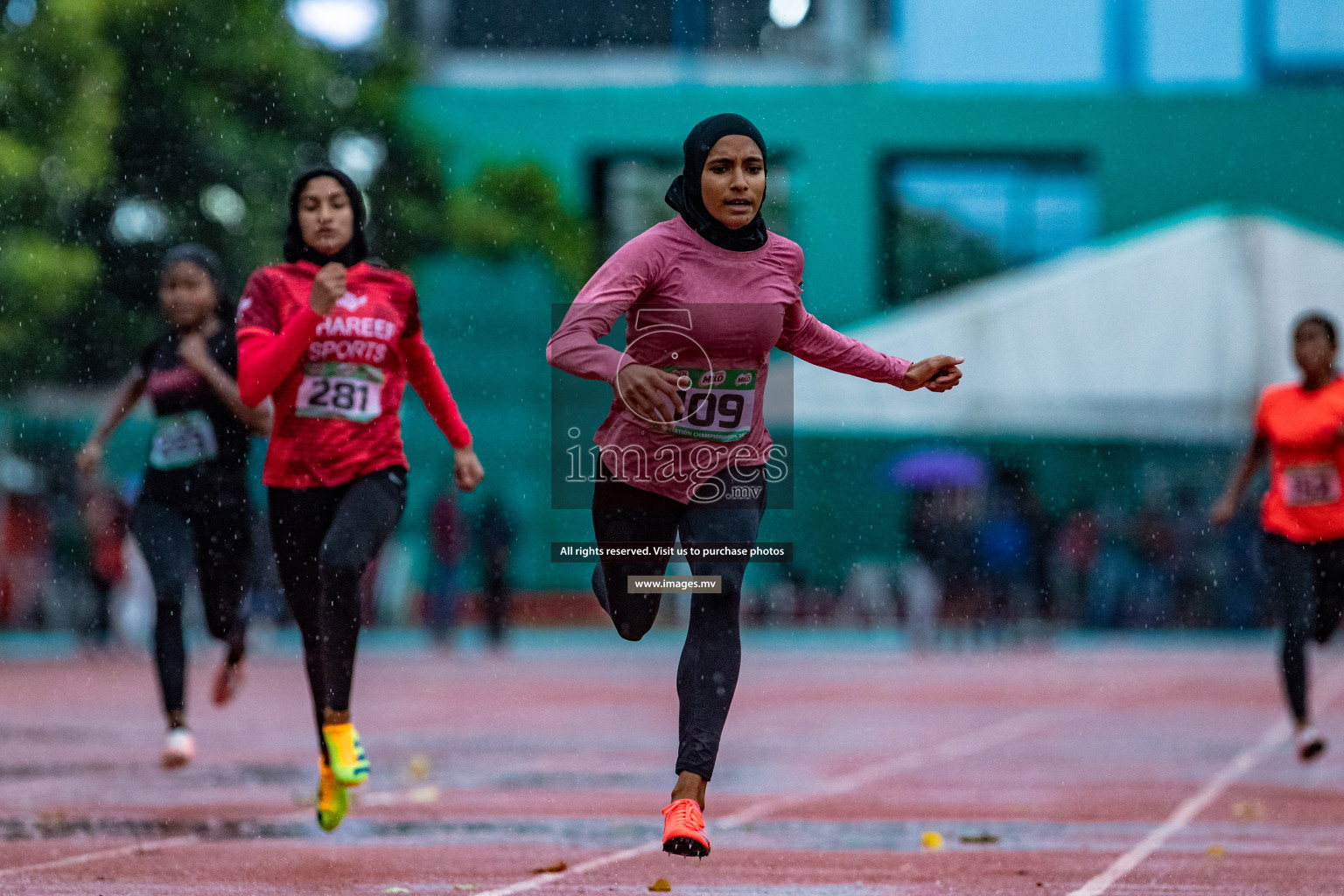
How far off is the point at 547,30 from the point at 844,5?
4.53 metres

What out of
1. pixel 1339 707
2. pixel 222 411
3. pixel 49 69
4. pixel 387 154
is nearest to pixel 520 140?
pixel 387 154

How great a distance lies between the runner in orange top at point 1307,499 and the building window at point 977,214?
22258mm

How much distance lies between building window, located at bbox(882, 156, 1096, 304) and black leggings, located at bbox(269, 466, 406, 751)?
2549 centimetres

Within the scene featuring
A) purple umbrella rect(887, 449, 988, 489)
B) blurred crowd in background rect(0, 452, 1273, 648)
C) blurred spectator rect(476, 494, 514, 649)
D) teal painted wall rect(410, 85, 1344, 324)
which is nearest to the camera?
blurred spectator rect(476, 494, 514, 649)

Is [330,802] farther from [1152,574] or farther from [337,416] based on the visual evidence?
[1152,574]

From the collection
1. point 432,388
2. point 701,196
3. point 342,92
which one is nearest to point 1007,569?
point 342,92

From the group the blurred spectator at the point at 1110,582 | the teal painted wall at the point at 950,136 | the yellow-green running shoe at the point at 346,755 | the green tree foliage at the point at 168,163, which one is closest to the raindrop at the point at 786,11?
the yellow-green running shoe at the point at 346,755

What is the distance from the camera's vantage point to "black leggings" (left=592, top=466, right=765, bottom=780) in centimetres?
547

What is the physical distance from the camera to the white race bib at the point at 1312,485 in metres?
9.45

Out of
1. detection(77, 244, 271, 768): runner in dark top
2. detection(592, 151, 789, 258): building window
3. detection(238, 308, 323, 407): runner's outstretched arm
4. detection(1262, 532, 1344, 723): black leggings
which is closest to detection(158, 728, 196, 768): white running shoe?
detection(77, 244, 271, 768): runner in dark top

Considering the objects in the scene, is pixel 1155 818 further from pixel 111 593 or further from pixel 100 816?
pixel 111 593

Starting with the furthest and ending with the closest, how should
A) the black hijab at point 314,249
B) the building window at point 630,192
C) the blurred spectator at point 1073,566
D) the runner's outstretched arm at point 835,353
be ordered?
1. the blurred spectator at point 1073,566
2. the building window at point 630,192
3. the black hijab at point 314,249
4. the runner's outstretched arm at point 835,353

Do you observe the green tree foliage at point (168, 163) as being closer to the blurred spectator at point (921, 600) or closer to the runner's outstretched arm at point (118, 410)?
the blurred spectator at point (921, 600)

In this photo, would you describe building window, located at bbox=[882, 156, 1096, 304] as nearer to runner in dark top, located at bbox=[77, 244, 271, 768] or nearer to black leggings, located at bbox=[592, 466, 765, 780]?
runner in dark top, located at bbox=[77, 244, 271, 768]
